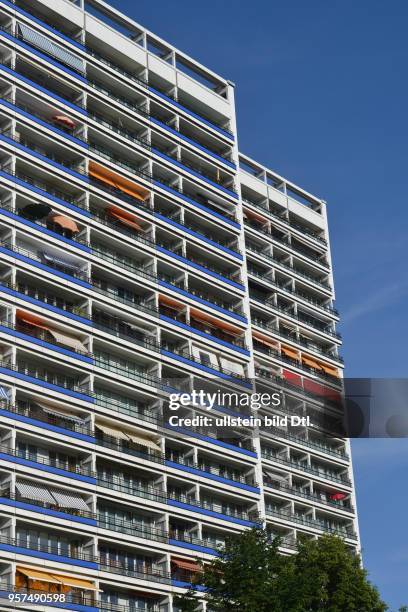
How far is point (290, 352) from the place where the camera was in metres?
98.8

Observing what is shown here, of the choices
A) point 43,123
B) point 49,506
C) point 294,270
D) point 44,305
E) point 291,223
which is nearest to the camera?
point 49,506

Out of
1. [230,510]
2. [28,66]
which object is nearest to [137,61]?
[28,66]

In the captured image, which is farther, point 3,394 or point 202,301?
point 202,301

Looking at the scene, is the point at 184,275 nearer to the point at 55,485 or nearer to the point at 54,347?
the point at 54,347

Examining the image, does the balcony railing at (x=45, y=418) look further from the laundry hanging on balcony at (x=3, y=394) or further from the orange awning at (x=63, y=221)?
the orange awning at (x=63, y=221)

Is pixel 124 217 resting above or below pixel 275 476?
above

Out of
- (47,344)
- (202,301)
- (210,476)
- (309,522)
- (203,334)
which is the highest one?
(202,301)

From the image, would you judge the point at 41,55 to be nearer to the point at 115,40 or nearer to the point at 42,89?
the point at 42,89

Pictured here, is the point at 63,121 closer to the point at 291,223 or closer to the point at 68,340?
the point at 68,340

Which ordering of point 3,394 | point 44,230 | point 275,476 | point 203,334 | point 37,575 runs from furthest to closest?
point 275,476, point 203,334, point 44,230, point 3,394, point 37,575

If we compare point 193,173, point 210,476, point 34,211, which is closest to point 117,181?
point 193,173

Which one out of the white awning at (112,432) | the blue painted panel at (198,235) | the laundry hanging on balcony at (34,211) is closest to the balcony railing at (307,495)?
the white awning at (112,432)

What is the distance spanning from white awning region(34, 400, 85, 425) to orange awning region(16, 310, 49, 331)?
5.11 metres

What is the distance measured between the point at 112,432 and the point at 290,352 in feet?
89.1
